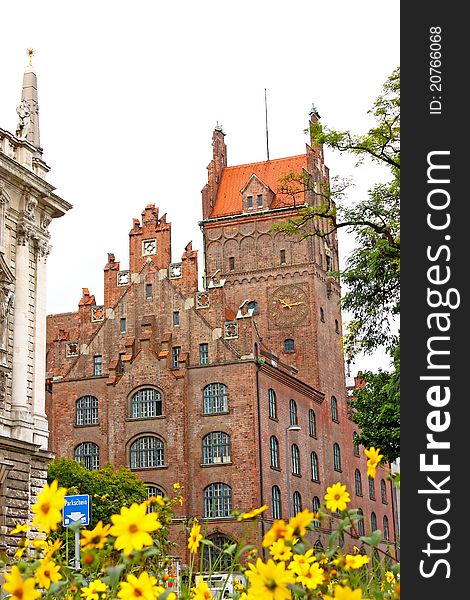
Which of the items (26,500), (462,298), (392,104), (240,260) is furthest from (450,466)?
(240,260)

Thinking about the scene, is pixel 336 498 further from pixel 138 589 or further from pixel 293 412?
pixel 293 412

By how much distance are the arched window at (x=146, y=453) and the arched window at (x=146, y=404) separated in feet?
4.91

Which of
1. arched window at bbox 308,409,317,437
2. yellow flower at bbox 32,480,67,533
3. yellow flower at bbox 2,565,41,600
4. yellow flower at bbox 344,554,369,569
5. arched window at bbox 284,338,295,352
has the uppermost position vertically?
arched window at bbox 284,338,295,352

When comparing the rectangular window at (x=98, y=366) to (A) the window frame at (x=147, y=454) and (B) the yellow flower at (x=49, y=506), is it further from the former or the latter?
(B) the yellow flower at (x=49, y=506)

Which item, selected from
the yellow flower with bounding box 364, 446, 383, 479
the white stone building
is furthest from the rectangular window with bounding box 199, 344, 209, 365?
the yellow flower with bounding box 364, 446, 383, 479

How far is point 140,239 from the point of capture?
61.2 m

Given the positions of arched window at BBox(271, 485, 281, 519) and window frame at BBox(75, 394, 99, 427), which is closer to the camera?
arched window at BBox(271, 485, 281, 519)

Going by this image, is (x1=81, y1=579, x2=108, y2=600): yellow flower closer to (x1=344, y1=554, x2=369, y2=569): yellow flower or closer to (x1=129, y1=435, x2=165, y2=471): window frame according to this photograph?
(x1=344, y1=554, x2=369, y2=569): yellow flower

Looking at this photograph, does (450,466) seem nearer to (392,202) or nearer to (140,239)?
(392,202)

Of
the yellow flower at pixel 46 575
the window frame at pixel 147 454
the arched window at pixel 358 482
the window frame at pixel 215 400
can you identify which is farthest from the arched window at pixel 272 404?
the yellow flower at pixel 46 575

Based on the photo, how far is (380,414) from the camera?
98.6 feet

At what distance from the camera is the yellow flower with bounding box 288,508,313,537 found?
11.2ft

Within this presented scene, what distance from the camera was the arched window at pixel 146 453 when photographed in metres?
55.6

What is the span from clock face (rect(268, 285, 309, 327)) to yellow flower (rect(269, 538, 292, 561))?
207 feet
